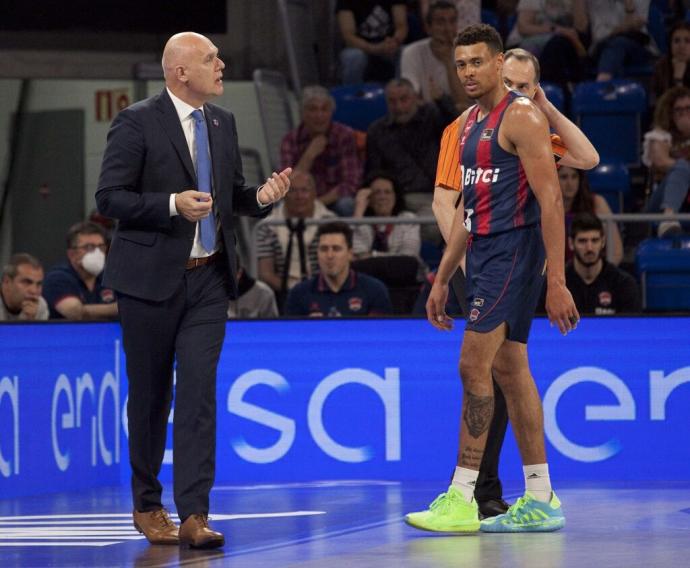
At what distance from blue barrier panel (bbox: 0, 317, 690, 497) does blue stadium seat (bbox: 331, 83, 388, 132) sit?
5.66 metres

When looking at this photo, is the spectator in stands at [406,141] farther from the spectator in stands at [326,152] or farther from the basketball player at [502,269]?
the basketball player at [502,269]

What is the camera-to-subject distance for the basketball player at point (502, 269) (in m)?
6.27

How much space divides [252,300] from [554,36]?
16.1 feet

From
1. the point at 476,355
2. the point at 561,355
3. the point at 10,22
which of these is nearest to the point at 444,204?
Result: the point at 476,355

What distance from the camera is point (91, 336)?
8727mm

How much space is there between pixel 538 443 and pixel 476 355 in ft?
1.60

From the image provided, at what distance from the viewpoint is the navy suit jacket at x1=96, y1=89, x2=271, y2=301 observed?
6238mm

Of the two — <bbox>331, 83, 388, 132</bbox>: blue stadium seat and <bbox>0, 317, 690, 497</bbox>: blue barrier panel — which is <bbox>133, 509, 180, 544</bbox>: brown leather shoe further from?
<bbox>331, 83, 388, 132</bbox>: blue stadium seat

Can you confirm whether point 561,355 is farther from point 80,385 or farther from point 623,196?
point 623,196

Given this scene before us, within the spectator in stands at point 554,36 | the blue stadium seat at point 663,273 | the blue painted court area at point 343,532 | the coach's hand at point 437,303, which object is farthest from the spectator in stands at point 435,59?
the coach's hand at point 437,303

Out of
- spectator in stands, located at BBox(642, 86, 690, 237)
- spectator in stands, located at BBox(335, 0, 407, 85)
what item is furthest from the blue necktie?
spectator in stands, located at BBox(335, 0, 407, 85)

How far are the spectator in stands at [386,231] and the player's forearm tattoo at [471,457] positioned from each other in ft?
15.0

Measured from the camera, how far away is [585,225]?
381 inches

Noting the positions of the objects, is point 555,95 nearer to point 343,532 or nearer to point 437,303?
point 437,303
